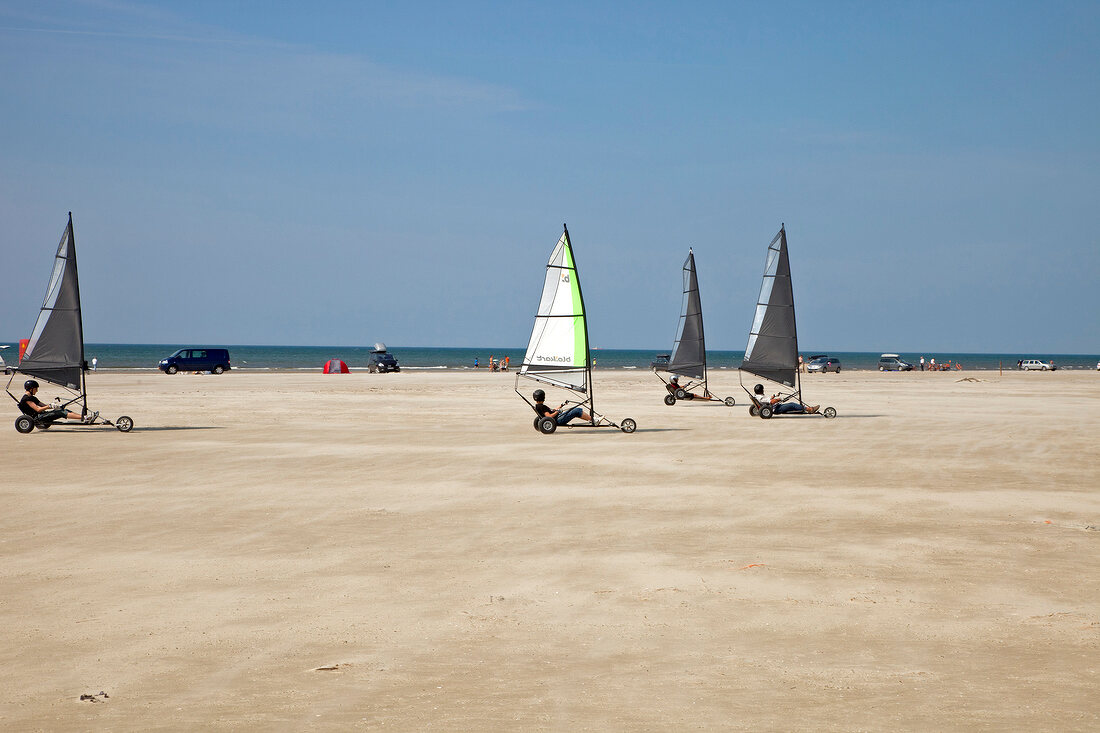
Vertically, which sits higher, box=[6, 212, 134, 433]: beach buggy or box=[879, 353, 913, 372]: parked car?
box=[6, 212, 134, 433]: beach buggy

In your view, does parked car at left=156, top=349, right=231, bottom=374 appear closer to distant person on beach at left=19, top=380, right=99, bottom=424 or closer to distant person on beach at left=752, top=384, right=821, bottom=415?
distant person on beach at left=19, top=380, right=99, bottom=424

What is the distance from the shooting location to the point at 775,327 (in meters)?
30.6

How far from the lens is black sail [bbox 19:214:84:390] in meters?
23.3

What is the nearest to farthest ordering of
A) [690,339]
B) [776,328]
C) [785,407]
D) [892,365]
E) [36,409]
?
[36,409] → [785,407] → [776,328] → [690,339] → [892,365]

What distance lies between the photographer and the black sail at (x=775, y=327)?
30406mm

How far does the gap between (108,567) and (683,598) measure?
545 centimetres

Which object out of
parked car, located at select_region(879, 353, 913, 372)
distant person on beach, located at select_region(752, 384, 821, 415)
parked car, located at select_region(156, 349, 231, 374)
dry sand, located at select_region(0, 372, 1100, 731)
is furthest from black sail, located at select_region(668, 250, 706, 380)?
parked car, located at select_region(879, 353, 913, 372)

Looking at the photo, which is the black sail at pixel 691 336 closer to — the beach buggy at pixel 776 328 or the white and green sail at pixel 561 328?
the beach buggy at pixel 776 328

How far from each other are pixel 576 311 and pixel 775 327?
8.95 metres

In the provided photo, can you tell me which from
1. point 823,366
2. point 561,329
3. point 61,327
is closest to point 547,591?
point 561,329

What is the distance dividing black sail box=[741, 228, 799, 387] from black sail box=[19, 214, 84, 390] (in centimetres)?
1942

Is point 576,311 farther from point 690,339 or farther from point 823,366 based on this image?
point 823,366

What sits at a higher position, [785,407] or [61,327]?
[61,327]

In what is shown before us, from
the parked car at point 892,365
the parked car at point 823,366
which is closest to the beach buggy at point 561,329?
the parked car at point 823,366
